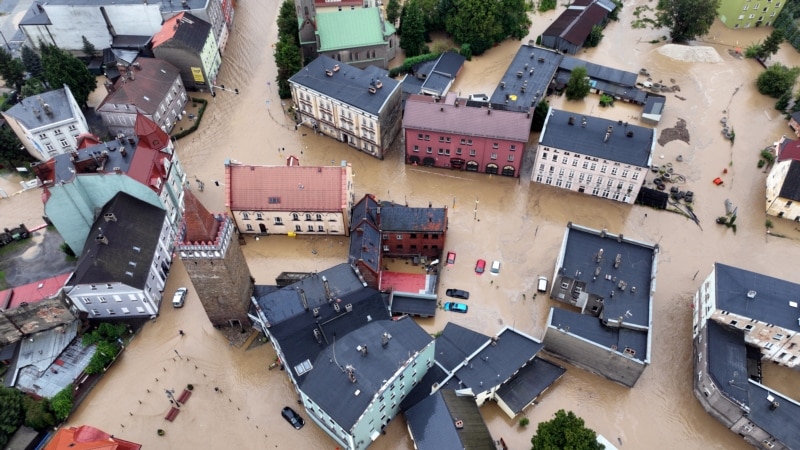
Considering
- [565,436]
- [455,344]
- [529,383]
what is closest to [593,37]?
[455,344]

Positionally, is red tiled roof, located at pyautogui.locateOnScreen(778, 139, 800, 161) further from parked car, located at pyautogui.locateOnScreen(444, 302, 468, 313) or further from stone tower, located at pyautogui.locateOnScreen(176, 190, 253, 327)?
stone tower, located at pyautogui.locateOnScreen(176, 190, 253, 327)

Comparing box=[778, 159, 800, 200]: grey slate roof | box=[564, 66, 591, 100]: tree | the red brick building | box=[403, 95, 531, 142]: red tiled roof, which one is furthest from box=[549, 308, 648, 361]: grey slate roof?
box=[564, 66, 591, 100]: tree

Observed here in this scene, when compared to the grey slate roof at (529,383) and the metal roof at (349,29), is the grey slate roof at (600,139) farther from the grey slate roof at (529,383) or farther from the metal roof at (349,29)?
the metal roof at (349,29)

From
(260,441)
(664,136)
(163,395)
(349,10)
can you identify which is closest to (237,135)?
(349,10)

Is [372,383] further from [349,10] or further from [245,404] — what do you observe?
[349,10]

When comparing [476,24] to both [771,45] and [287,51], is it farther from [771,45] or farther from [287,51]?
[771,45]

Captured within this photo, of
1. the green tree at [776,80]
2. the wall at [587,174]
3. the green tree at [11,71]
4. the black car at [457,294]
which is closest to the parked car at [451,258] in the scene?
the black car at [457,294]

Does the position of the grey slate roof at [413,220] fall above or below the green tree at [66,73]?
below
